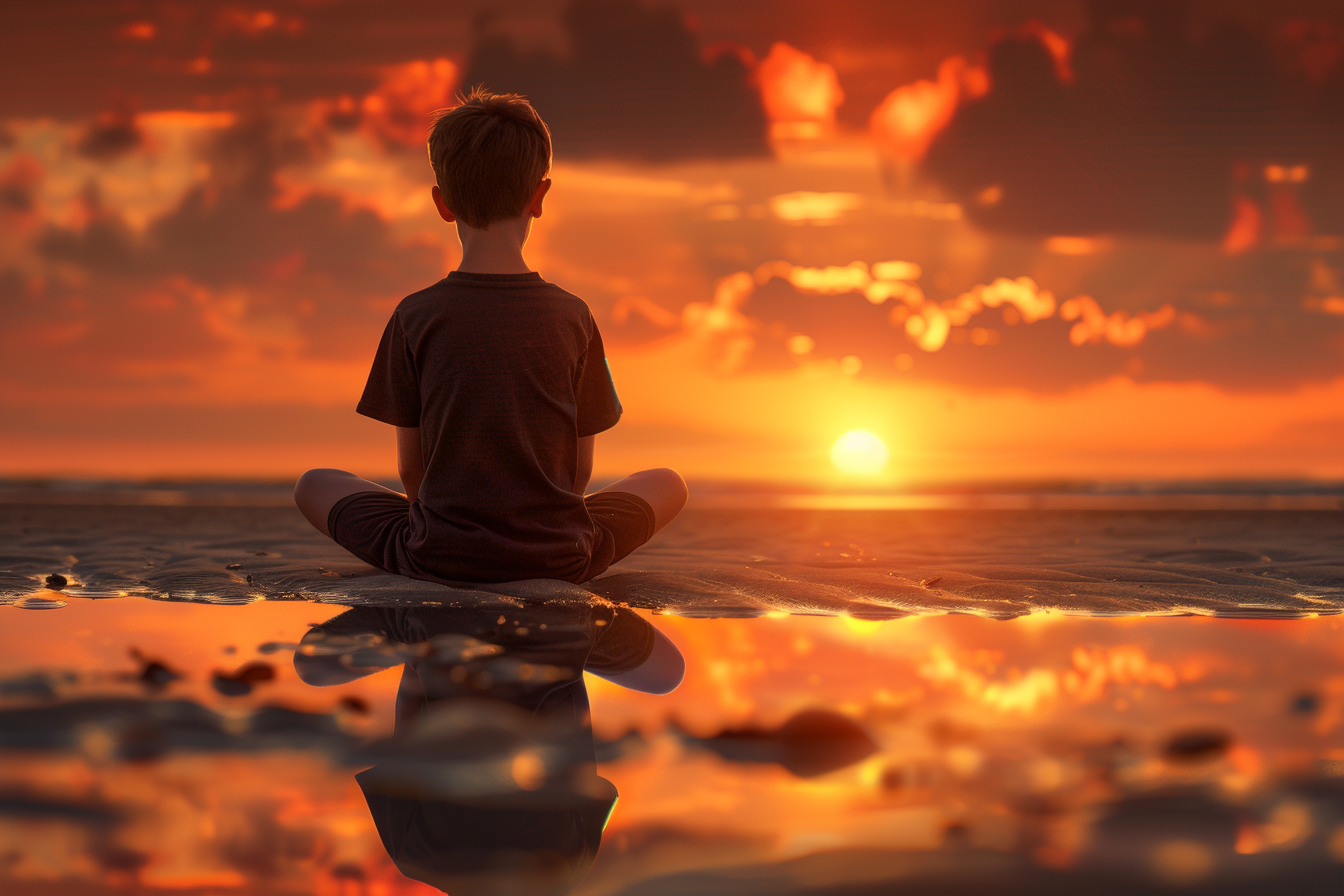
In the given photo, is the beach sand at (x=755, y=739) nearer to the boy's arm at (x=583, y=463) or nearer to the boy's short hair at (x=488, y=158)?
the boy's arm at (x=583, y=463)

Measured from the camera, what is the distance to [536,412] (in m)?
2.75

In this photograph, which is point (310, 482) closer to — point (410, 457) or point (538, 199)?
point (410, 457)

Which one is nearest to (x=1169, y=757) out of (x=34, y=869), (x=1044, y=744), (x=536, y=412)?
(x=1044, y=744)

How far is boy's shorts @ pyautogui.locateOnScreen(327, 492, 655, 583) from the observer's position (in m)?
3.04

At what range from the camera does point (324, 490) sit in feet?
10.8

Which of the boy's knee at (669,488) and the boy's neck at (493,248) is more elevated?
the boy's neck at (493,248)

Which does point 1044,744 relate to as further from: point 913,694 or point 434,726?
point 434,726

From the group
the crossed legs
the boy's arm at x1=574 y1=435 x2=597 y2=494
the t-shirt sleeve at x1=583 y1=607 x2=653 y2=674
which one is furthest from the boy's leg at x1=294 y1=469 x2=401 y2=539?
the t-shirt sleeve at x1=583 y1=607 x2=653 y2=674

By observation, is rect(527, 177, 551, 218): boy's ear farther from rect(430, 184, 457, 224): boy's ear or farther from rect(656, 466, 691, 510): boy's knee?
rect(656, 466, 691, 510): boy's knee

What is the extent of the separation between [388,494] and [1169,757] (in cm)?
256

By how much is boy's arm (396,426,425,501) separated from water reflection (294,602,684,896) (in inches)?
26.1

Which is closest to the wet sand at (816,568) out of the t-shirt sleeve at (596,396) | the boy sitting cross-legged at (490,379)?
→ the boy sitting cross-legged at (490,379)

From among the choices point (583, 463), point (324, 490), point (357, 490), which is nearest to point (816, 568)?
point (583, 463)

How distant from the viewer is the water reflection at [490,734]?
91cm
